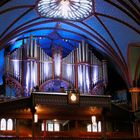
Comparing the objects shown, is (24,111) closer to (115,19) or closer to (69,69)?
(69,69)

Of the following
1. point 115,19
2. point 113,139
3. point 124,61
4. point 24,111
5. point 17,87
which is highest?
point 115,19

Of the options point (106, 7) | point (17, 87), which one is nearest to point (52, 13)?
point (106, 7)

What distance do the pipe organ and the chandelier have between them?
8.16ft

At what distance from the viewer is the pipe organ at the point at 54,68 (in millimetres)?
26844

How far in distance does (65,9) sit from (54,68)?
430 centimetres

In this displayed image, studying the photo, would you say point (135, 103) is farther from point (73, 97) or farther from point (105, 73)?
point (73, 97)

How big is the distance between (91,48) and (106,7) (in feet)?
17.9

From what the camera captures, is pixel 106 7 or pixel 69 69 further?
pixel 69 69

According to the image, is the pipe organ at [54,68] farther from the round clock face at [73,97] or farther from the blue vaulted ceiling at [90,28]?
the round clock face at [73,97]

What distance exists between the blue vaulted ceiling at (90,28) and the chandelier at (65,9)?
0.45 meters

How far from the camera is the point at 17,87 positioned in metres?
26.2

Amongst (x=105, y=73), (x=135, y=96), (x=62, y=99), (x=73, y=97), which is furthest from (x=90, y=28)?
(x=62, y=99)

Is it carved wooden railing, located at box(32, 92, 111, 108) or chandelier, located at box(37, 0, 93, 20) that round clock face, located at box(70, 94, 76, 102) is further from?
chandelier, located at box(37, 0, 93, 20)

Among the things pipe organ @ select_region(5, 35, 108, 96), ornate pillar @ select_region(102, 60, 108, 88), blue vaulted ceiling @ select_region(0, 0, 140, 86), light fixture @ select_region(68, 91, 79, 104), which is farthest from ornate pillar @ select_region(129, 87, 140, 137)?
light fixture @ select_region(68, 91, 79, 104)
